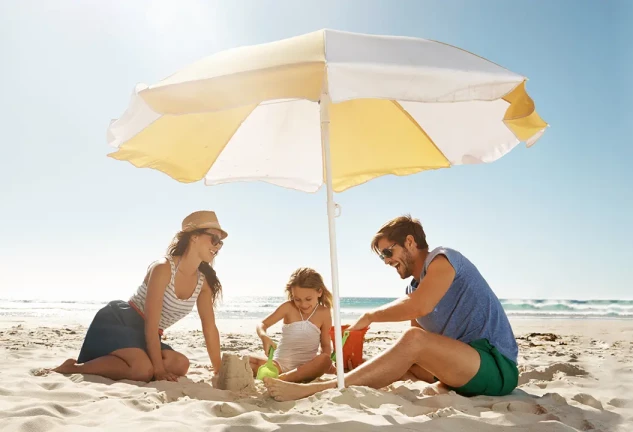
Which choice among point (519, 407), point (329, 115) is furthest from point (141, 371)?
point (519, 407)

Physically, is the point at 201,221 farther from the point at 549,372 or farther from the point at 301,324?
the point at 549,372

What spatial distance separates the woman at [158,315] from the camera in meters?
3.73

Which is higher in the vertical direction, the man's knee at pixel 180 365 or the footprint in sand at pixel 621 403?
the man's knee at pixel 180 365

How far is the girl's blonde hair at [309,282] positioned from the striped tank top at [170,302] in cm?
86

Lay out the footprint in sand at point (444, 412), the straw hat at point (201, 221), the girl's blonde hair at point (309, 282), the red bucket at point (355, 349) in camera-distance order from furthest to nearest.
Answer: the girl's blonde hair at point (309, 282) < the red bucket at point (355, 349) < the straw hat at point (201, 221) < the footprint in sand at point (444, 412)

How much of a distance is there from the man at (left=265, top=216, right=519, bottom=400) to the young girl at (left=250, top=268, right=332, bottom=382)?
1220 mm

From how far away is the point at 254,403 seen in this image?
2.91 m

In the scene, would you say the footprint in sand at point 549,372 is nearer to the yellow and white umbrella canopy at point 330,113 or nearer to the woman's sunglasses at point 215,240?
the yellow and white umbrella canopy at point 330,113

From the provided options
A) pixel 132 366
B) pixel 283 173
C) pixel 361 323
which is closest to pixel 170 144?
pixel 283 173

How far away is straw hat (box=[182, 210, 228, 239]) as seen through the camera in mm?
3885

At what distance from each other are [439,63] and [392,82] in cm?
31

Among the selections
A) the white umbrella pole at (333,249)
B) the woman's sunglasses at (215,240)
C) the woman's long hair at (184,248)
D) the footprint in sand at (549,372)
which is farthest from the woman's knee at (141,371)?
the footprint in sand at (549,372)

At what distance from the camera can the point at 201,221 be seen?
3.89 meters

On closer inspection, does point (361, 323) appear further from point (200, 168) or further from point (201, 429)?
point (200, 168)
